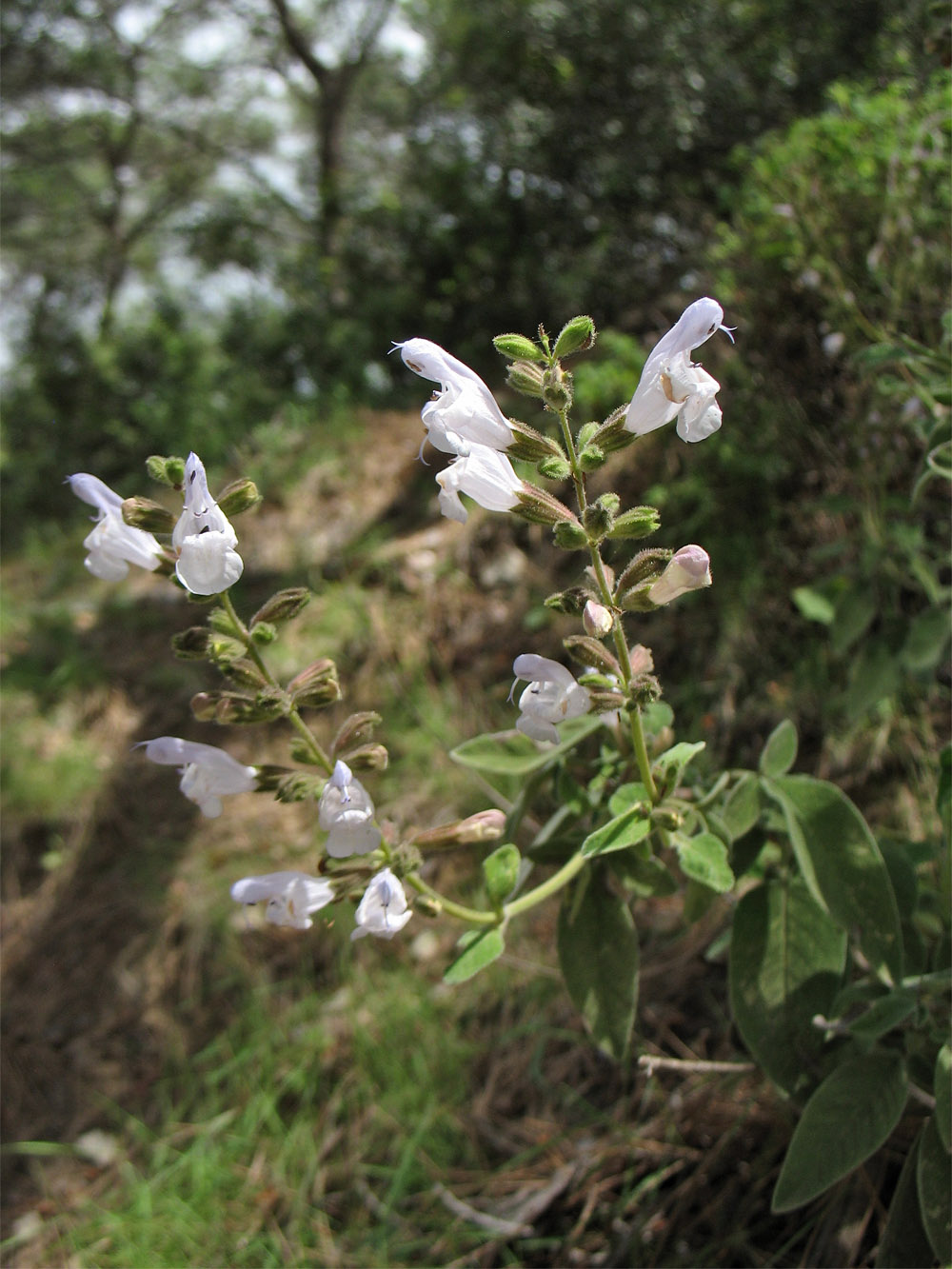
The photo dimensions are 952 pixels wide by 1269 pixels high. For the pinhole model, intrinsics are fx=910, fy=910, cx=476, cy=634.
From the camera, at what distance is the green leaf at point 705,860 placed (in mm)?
919

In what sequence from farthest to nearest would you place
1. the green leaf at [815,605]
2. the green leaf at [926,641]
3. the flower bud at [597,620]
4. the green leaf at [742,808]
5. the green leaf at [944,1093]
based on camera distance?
the green leaf at [815,605] → the green leaf at [926,641] → the green leaf at [742,808] → the green leaf at [944,1093] → the flower bud at [597,620]

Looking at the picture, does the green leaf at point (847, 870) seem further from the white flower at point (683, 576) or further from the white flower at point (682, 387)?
the white flower at point (682, 387)

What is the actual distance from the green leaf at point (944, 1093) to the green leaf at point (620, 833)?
448 millimetres

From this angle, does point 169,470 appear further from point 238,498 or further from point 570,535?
point 570,535

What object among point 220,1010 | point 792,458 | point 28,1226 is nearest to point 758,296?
point 792,458

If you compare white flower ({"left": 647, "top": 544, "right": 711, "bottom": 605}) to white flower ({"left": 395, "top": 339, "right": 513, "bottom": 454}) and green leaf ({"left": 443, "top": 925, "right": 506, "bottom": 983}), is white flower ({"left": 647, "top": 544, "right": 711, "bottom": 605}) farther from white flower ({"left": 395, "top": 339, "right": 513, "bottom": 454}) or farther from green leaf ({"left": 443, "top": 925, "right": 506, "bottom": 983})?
green leaf ({"left": 443, "top": 925, "right": 506, "bottom": 983})

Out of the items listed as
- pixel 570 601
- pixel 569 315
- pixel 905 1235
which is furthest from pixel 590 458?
pixel 569 315

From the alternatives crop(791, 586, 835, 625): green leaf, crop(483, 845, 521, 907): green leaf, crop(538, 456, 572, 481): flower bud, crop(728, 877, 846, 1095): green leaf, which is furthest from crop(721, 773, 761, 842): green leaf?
crop(791, 586, 835, 625): green leaf

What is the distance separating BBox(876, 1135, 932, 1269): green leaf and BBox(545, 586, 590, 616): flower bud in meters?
0.84

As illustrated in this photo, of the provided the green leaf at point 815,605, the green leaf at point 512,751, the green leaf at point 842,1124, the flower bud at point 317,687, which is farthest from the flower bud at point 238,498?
the green leaf at point 815,605

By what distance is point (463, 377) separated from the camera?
3.15ft

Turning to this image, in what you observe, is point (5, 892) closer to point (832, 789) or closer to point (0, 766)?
point (0, 766)

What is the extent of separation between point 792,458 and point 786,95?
284 centimetres

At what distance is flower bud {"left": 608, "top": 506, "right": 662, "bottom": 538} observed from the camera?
90 cm
